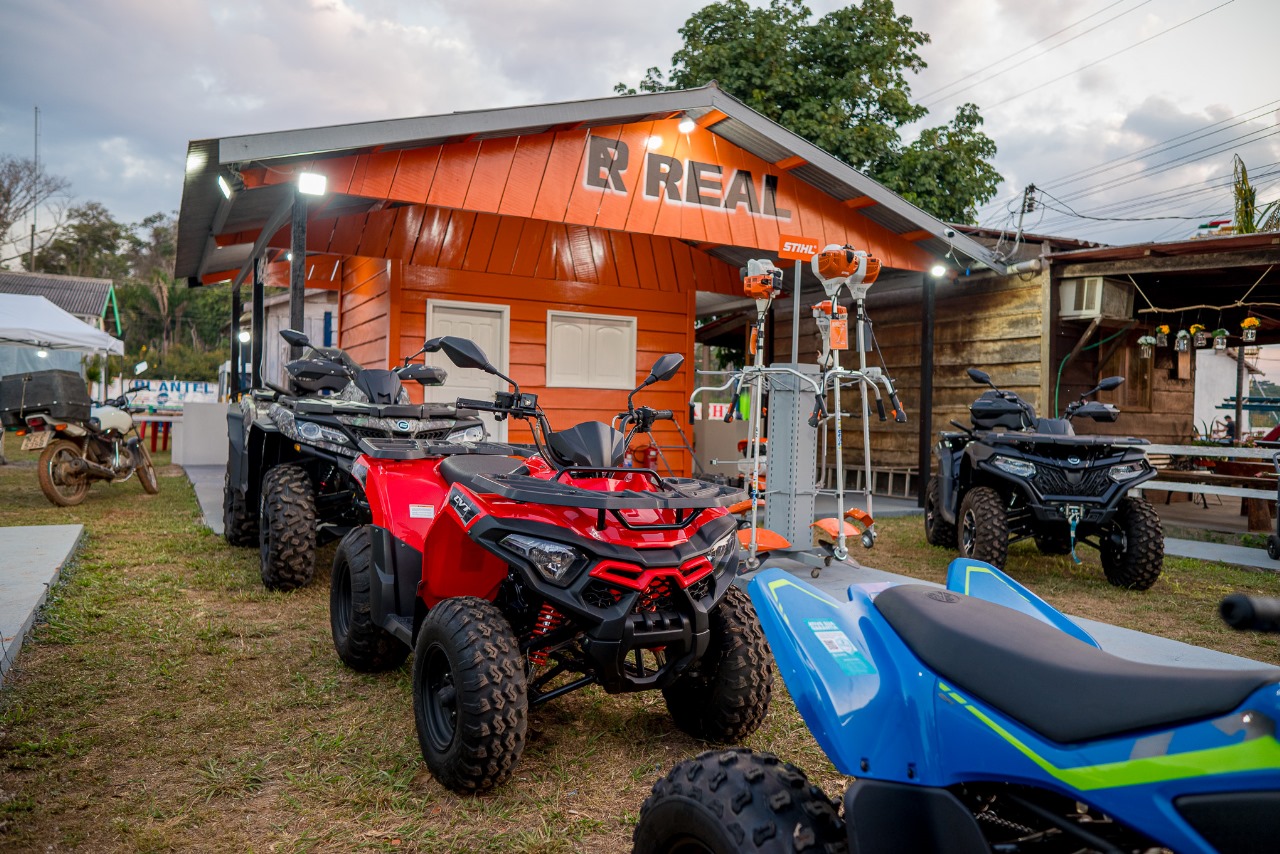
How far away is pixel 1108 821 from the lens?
1211 millimetres

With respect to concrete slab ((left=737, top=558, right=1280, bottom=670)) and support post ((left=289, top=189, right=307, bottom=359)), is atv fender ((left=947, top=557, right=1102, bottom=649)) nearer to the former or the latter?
concrete slab ((left=737, top=558, right=1280, bottom=670))

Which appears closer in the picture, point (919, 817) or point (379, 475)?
point (919, 817)

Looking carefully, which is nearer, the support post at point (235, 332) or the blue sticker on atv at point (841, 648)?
the blue sticker on atv at point (841, 648)

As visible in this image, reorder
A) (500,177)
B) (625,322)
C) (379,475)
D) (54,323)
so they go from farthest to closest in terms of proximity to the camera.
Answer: (54,323), (625,322), (500,177), (379,475)

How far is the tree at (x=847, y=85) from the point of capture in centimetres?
1781

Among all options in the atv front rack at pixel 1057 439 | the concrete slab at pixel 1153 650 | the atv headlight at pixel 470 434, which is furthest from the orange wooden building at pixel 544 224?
the concrete slab at pixel 1153 650

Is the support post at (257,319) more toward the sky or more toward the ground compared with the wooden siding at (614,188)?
more toward the ground

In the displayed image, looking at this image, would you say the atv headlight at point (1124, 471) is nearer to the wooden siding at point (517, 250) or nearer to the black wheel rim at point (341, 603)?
the black wheel rim at point (341, 603)

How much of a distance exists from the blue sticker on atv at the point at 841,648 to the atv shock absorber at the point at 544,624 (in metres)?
1.32

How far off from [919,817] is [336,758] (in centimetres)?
215

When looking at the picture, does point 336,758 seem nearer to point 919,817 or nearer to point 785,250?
point 919,817

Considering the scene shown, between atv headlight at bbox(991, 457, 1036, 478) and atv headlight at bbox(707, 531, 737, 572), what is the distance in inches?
150

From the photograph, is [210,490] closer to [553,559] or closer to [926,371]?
[926,371]

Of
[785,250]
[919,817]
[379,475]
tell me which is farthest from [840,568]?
[919,817]
